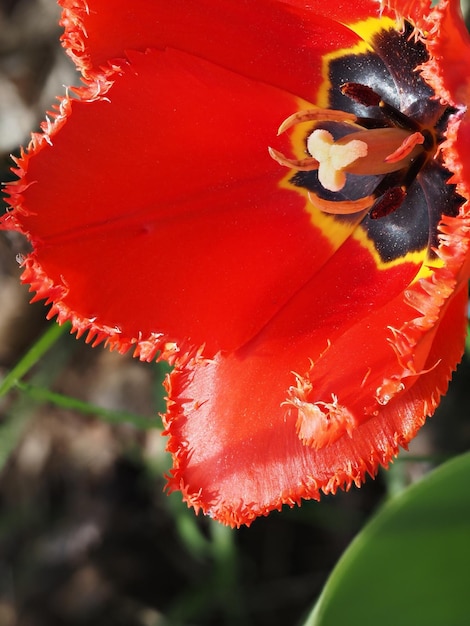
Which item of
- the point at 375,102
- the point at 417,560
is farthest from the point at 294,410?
the point at 375,102

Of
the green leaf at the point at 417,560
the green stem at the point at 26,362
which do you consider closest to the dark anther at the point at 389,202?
the green leaf at the point at 417,560

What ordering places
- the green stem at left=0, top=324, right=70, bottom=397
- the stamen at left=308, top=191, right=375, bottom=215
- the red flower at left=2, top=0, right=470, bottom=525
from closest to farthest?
the red flower at left=2, top=0, right=470, bottom=525 → the stamen at left=308, top=191, right=375, bottom=215 → the green stem at left=0, top=324, right=70, bottom=397

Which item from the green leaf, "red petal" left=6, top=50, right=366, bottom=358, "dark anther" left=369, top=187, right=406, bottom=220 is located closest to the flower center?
"dark anther" left=369, top=187, right=406, bottom=220

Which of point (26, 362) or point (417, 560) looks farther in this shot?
point (26, 362)

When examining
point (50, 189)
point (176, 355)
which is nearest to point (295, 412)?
point (176, 355)

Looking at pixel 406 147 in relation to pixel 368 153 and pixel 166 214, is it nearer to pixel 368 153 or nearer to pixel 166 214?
pixel 368 153

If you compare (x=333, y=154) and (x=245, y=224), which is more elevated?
(x=333, y=154)

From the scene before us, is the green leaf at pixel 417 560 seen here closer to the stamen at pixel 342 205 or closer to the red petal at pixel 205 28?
the stamen at pixel 342 205

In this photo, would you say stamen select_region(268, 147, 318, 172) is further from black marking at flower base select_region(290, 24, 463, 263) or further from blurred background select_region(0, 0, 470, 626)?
blurred background select_region(0, 0, 470, 626)
